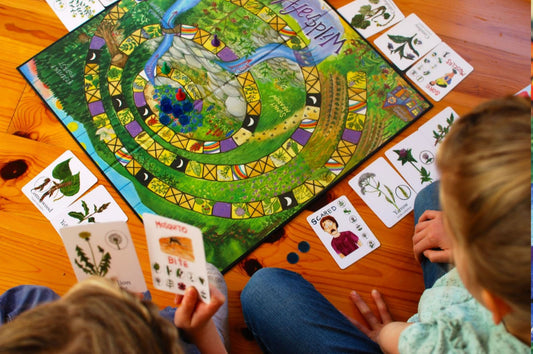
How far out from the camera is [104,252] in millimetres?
795

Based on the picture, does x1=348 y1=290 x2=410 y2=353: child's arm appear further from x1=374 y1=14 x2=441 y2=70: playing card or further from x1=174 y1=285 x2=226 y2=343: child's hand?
x1=374 y1=14 x2=441 y2=70: playing card

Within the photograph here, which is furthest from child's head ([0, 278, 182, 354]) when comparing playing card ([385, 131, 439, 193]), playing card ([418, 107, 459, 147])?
playing card ([418, 107, 459, 147])

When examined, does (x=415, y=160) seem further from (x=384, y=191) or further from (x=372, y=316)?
(x=372, y=316)

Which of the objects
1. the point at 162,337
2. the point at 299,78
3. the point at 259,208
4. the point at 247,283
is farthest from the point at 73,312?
the point at 299,78

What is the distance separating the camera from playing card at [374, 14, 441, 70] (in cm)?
135

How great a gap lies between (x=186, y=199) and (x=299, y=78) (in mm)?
521

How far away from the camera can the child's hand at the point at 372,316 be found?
1.06m

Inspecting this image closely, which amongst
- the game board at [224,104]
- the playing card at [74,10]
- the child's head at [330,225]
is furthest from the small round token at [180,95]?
the child's head at [330,225]

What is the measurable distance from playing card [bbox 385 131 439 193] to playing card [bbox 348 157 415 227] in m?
0.02

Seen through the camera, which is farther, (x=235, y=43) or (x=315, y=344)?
(x=235, y=43)

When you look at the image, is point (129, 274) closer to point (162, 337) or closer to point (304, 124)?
point (162, 337)

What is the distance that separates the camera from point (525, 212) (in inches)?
21.2

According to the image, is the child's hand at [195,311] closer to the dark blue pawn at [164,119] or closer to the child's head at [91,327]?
the child's head at [91,327]

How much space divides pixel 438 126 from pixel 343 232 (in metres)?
0.46
